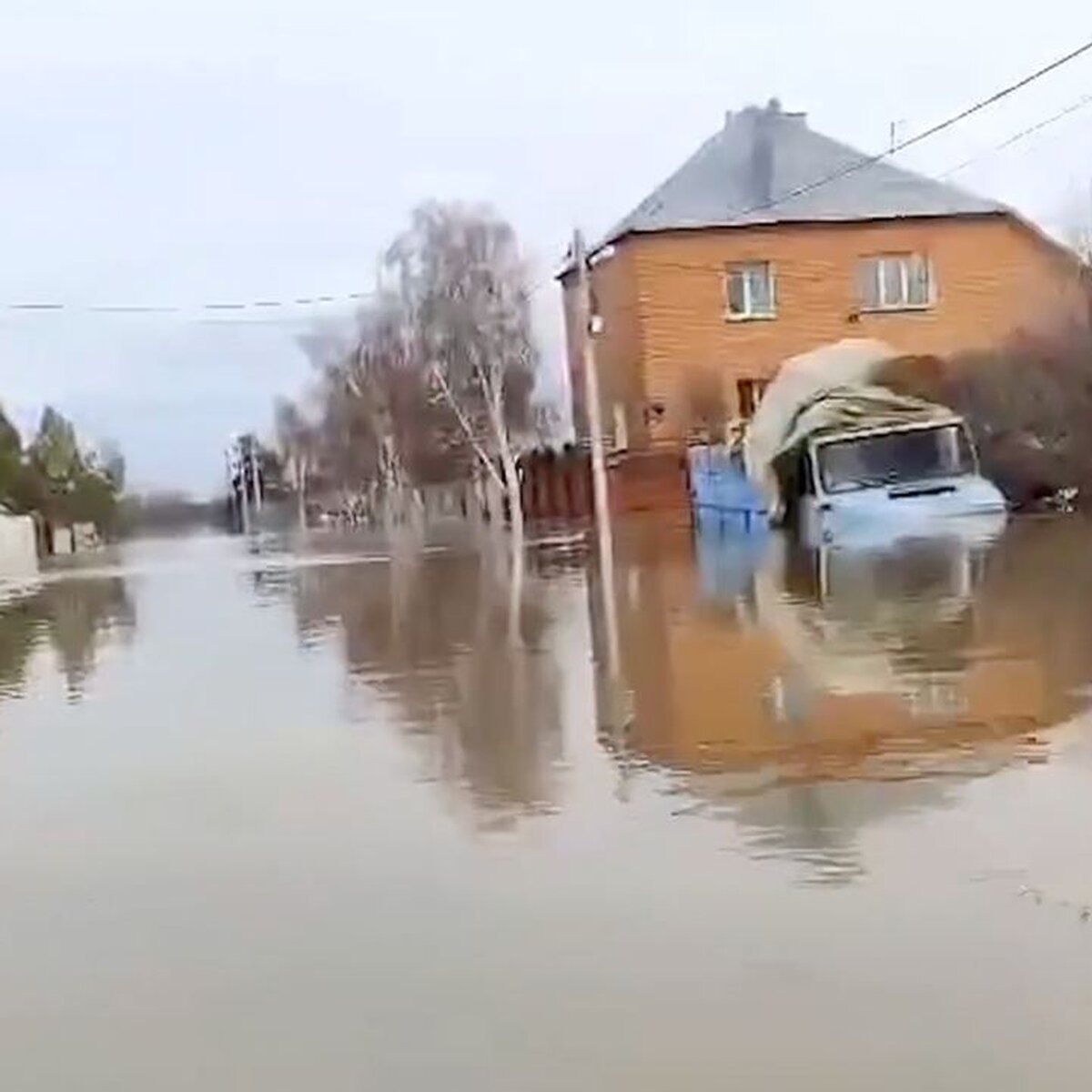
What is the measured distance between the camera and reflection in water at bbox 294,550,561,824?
9.58 metres

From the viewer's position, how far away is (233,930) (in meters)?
6.54

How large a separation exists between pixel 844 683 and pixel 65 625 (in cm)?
1367

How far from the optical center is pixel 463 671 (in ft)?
48.0

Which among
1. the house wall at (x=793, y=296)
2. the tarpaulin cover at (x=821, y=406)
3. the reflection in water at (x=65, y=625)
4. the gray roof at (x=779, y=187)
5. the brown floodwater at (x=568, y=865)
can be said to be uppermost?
the gray roof at (x=779, y=187)

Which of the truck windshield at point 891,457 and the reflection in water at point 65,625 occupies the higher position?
the truck windshield at point 891,457

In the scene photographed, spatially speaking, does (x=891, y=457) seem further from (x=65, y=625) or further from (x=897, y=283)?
(x=897, y=283)

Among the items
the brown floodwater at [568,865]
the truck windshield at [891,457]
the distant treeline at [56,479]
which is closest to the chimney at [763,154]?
the truck windshield at [891,457]

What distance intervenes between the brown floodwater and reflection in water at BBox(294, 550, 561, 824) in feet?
0.20

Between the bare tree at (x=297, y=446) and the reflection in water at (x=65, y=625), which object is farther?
the bare tree at (x=297, y=446)

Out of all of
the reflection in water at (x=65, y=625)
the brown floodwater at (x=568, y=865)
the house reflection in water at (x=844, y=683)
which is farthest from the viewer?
the reflection in water at (x=65, y=625)

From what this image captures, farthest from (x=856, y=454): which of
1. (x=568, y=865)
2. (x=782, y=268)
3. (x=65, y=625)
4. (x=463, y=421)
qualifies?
(x=568, y=865)

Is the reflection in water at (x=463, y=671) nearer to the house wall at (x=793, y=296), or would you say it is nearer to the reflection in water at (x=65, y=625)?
the reflection in water at (x=65, y=625)

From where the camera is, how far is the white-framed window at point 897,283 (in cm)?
5203

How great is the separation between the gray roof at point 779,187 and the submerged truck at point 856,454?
1493 cm
